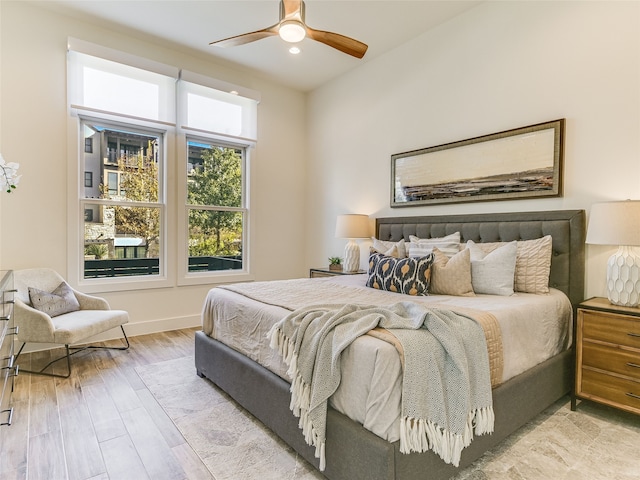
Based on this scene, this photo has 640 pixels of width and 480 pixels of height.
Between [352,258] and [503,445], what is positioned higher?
[352,258]

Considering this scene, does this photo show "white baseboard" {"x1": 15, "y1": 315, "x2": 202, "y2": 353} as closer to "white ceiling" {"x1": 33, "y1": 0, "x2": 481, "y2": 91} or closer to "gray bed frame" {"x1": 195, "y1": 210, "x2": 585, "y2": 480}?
"gray bed frame" {"x1": 195, "y1": 210, "x2": 585, "y2": 480}

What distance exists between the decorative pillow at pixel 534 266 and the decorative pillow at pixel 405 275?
68 centimetres

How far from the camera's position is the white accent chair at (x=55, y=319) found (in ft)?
9.12

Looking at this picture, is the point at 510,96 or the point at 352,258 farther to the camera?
the point at 352,258

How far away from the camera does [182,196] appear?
14.2 ft

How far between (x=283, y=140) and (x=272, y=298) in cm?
339

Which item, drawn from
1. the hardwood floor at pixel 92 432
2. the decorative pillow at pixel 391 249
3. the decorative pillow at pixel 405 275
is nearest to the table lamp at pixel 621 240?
the decorative pillow at pixel 405 275

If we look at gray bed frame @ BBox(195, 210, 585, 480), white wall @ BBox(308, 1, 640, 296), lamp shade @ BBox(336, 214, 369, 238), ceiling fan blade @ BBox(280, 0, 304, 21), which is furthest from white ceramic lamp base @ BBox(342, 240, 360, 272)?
ceiling fan blade @ BBox(280, 0, 304, 21)

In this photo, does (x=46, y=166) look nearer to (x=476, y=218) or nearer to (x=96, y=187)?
(x=96, y=187)

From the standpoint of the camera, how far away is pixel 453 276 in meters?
2.62

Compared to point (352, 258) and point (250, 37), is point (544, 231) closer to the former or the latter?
point (352, 258)

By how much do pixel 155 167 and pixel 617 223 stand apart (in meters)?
4.40

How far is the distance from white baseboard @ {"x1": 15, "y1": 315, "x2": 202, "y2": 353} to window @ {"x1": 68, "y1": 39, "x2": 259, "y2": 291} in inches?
17.7

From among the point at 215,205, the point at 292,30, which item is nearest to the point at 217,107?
the point at 215,205
